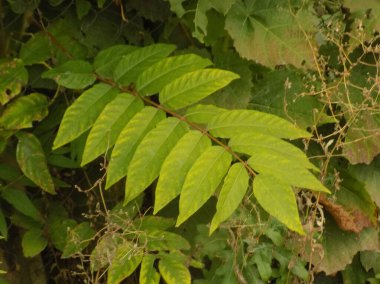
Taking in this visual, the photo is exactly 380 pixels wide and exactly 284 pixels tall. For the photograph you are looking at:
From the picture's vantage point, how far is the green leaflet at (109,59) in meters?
1.75

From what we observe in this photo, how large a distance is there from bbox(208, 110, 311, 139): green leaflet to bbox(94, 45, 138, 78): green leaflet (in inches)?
15.9

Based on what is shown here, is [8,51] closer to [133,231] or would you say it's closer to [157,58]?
[157,58]

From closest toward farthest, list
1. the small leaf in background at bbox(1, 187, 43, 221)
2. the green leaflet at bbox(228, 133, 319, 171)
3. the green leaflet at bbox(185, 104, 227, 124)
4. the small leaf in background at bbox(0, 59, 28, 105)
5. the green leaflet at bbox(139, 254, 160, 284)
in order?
the green leaflet at bbox(228, 133, 319, 171) → the green leaflet at bbox(185, 104, 227, 124) → the green leaflet at bbox(139, 254, 160, 284) → the small leaf in background at bbox(0, 59, 28, 105) → the small leaf in background at bbox(1, 187, 43, 221)

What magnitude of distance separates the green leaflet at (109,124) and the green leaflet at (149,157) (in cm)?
10

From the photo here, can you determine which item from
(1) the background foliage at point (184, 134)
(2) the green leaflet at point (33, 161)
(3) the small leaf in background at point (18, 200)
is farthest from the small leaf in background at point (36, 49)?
(3) the small leaf in background at point (18, 200)

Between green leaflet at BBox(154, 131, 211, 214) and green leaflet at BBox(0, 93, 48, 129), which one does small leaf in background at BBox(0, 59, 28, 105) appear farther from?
green leaflet at BBox(154, 131, 211, 214)

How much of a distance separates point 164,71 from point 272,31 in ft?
1.39

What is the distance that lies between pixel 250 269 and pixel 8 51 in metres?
1.00

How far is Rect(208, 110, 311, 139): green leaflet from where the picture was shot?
4.84 ft

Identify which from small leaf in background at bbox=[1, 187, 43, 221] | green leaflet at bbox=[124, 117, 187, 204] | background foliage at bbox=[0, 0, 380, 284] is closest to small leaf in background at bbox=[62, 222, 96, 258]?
background foliage at bbox=[0, 0, 380, 284]

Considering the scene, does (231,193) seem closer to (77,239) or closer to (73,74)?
(73,74)

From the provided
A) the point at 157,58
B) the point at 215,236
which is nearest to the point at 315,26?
the point at 157,58

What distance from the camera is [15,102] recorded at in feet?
5.97

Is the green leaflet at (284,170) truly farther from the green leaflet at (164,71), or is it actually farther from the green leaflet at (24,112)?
the green leaflet at (24,112)
